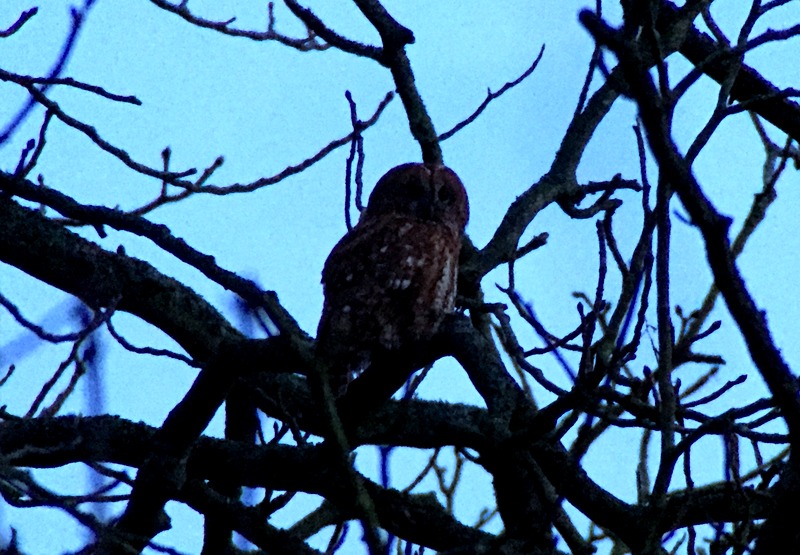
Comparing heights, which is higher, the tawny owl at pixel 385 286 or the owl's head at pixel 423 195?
the owl's head at pixel 423 195

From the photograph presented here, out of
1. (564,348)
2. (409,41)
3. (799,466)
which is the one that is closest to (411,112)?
(409,41)

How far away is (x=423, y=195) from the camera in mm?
A: 5707

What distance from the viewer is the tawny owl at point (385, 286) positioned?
4340mm

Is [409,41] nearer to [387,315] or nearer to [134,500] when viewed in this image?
[387,315]

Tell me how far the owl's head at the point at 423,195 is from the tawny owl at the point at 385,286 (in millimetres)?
329

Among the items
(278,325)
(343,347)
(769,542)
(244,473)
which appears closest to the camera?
(769,542)

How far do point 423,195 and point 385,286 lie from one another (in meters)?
1.29

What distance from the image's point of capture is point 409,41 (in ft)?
17.8

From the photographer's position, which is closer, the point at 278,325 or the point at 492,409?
the point at 278,325

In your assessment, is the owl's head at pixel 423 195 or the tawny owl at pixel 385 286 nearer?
the tawny owl at pixel 385 286

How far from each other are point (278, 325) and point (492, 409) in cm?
122

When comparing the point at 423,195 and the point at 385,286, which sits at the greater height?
the point at 423,195

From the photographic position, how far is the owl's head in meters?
5.66

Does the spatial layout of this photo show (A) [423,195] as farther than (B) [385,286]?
Yes
